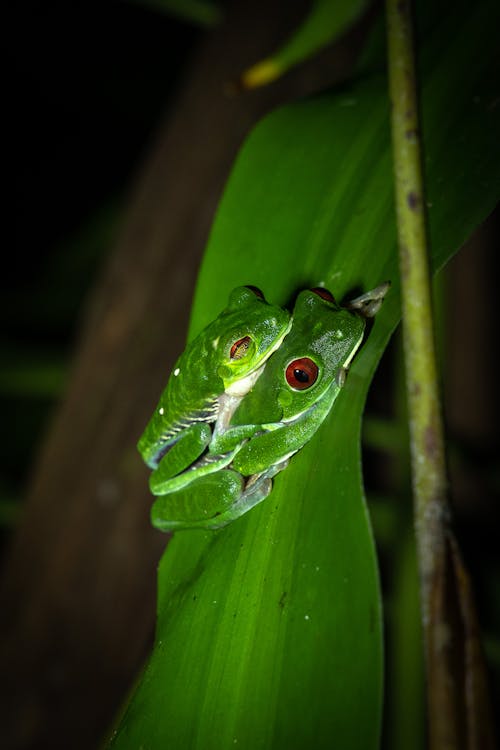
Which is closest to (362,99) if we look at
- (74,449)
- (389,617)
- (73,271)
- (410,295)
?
(410,295)

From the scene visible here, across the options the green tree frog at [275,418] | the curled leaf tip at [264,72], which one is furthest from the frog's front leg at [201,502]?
the curled leaf tip at [264,72]

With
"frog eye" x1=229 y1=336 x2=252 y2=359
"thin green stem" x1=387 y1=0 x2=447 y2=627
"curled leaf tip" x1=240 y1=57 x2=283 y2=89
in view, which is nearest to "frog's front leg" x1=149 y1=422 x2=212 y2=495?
"frog eye" x1=229 y1=336 x2=252 y2=359

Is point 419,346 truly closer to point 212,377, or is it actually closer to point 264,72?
point 212,377

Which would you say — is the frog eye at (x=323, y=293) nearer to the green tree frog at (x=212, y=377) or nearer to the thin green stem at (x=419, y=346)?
the green tree frog at (x=212, y=377)

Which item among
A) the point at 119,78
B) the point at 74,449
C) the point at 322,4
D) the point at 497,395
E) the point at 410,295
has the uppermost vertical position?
the point at 119,78

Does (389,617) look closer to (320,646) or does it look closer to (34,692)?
(34,692)

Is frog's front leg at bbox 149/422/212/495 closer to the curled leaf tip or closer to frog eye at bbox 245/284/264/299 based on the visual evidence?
frog eye at bbox 245/284/264/299
